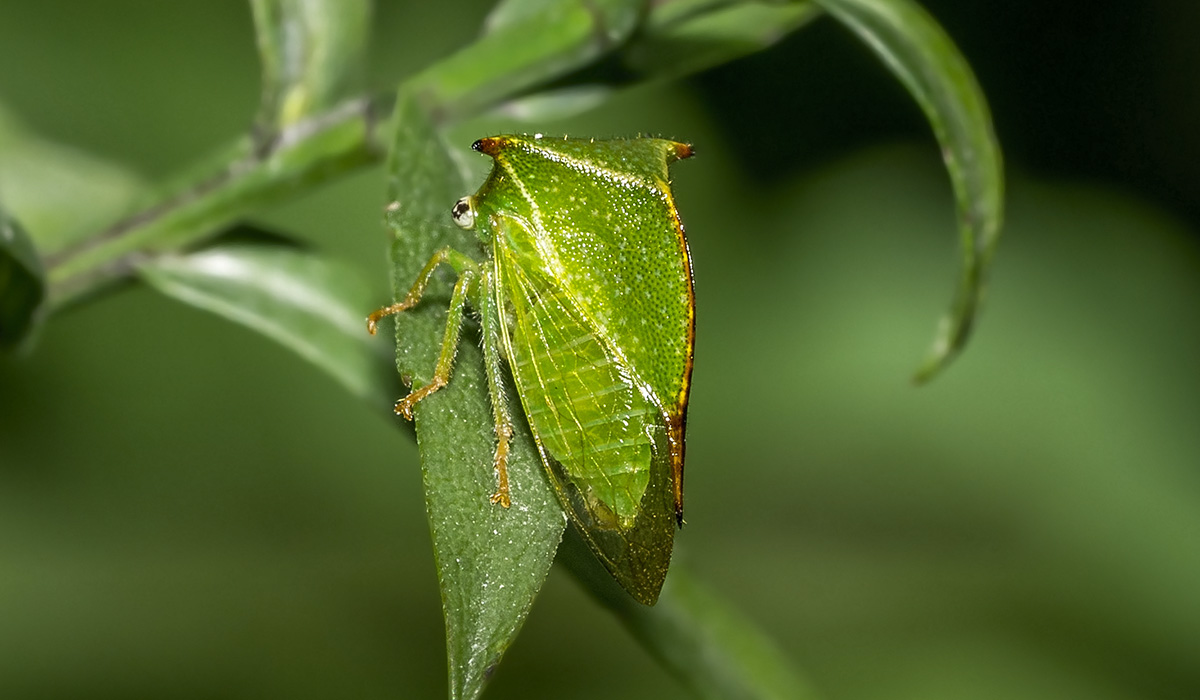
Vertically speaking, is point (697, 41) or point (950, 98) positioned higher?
point (697, 41)

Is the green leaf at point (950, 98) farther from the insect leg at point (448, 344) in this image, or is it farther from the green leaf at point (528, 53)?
the insect leg at point (448, 344)

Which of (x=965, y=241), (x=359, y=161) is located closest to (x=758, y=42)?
(x=965, y=241)

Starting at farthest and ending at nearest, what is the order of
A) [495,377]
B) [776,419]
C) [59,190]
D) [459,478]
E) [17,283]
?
[776,419] → [59,190] → [495,377] → [17,283] → [459,478]

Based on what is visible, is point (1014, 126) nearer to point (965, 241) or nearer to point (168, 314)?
point (965, 241)

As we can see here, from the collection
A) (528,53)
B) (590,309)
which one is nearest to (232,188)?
(528,53)

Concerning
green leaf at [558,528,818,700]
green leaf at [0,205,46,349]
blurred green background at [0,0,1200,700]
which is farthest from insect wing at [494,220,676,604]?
blurred green background at [0,0,1200,700]

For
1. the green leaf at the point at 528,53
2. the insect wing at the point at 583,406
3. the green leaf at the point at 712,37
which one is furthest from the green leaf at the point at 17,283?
the green leaf at the point at 712,37

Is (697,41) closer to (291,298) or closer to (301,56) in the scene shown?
(301,56)
